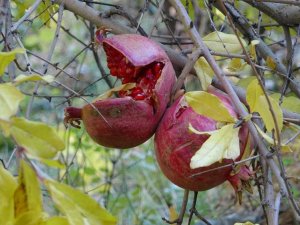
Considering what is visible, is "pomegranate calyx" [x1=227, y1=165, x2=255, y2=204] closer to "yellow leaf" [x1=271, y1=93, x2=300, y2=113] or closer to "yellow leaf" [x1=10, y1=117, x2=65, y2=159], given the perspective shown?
"yellow leaf" [x1=271, y1=93, x2=300, y2=113]

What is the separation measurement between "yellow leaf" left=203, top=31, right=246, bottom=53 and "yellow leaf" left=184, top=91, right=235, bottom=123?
0.24 meters

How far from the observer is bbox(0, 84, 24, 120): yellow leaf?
0.62 m

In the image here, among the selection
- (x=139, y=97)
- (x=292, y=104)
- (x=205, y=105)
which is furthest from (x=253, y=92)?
(x=292, y=104)

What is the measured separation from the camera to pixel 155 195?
2.45 metres

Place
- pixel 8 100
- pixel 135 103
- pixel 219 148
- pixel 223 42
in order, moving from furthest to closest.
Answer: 1. pixel 223 42
2. pixel 135 103
3. pixel 219 148
4. pixel 8 100

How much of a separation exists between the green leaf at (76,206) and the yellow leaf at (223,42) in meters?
0.49

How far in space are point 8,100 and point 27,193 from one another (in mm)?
108

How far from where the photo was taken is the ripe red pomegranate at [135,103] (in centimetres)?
93

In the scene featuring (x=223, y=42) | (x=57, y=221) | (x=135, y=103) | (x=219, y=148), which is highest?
(x=223, y=42)

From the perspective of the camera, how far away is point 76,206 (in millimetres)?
655

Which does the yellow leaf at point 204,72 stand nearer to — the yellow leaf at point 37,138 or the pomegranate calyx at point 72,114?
the pomegranate calyx at point 72,114

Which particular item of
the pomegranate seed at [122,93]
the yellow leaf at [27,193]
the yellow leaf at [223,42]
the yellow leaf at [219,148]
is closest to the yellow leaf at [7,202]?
the yellow leaf at [27,193]

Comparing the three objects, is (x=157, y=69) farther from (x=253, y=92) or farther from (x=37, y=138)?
(x=37, y=138)

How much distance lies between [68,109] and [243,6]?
74cm
